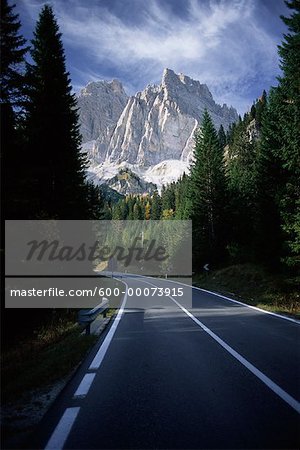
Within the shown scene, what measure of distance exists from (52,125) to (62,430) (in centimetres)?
1926

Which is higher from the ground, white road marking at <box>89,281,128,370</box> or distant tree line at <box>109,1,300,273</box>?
distant tree line at <box>109,1,300,273</box>

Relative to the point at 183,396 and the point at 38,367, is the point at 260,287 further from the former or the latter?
the point at 183,396

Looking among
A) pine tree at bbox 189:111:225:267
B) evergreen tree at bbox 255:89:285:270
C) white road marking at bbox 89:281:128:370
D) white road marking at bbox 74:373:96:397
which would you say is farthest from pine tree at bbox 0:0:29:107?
pine tree at bbox 189:111:225:267

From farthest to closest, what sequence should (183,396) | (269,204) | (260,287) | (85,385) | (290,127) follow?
1. (269,204)
2. (260,287)
3. (290,127)
4. (85,385)
5. (183,396)

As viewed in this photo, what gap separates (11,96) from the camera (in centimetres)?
1412

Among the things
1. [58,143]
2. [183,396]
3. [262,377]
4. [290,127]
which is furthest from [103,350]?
[58,143]

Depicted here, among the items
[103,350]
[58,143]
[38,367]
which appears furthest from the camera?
[58,143]

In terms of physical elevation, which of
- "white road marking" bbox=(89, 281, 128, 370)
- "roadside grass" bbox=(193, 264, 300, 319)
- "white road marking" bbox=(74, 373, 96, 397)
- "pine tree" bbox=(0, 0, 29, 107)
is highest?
"pine tree" bbox=(0, 0, 29, 107)

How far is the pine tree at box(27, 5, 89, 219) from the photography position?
20094 mm

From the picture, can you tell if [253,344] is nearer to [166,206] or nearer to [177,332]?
[177,332]

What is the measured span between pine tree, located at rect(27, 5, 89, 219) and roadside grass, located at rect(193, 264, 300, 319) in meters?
12.5

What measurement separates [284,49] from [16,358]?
1976 cm

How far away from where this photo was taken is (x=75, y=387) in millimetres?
5496

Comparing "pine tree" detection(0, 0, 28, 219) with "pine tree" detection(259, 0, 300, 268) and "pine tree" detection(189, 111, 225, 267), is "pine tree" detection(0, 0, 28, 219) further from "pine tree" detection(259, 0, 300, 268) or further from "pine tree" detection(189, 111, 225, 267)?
"pine tree" detection(189, 111, 225, 267)
